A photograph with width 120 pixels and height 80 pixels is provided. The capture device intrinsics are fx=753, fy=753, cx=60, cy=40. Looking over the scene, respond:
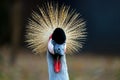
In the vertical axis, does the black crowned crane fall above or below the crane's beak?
above

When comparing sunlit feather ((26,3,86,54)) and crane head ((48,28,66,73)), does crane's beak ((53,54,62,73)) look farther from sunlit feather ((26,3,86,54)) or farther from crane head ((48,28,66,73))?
sunlit feather ((26,3,86,54))

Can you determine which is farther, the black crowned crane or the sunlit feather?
the sunlit feather

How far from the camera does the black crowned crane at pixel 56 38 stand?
4.44 m

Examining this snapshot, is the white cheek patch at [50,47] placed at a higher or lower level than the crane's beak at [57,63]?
higher

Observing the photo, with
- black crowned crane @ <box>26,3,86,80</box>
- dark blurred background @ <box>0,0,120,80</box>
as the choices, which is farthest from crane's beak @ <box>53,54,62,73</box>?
dark blurred background @ <box>0,0,120,80</box>

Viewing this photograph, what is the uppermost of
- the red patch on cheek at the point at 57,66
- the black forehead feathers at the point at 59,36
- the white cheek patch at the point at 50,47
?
the black forehead feathers at the point at 59,36

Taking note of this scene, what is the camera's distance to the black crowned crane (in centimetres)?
444
